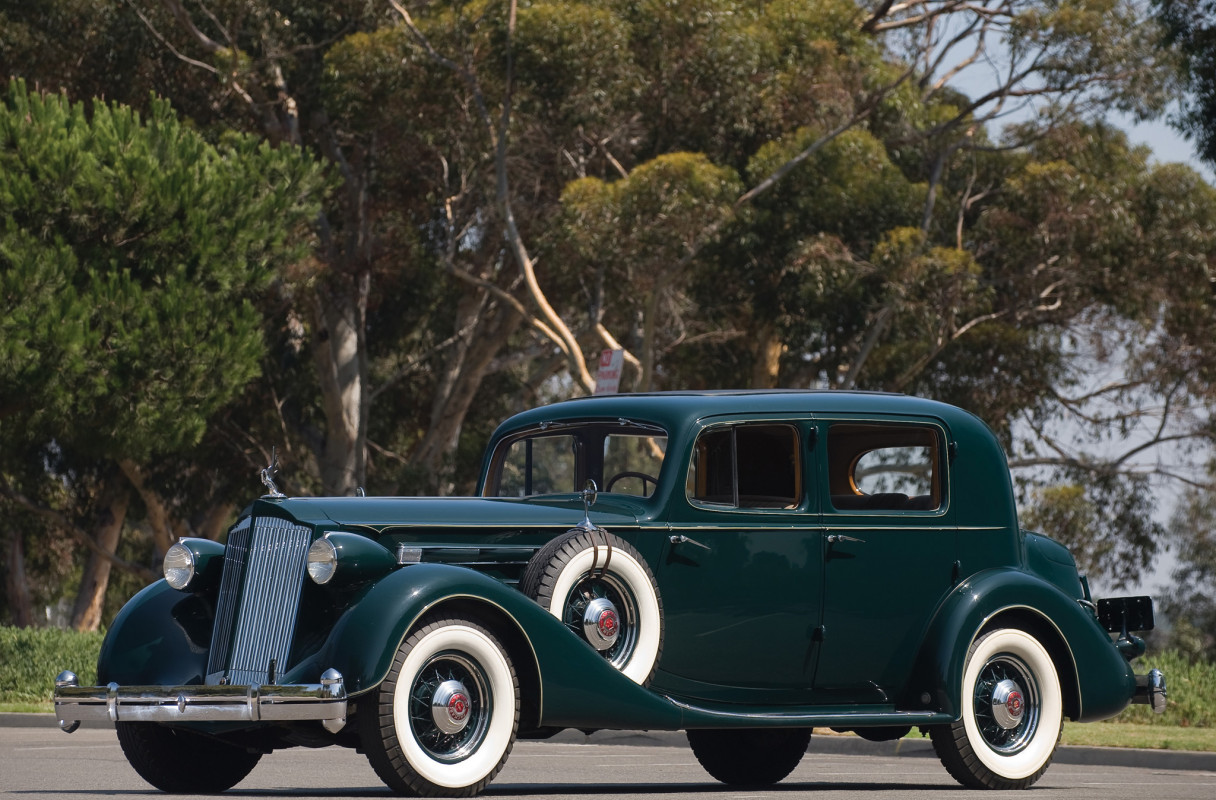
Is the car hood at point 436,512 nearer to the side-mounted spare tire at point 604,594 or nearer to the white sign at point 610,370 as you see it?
the side-mounted spare tire at point 604,594

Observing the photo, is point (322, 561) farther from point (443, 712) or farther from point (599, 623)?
point (599, 623)

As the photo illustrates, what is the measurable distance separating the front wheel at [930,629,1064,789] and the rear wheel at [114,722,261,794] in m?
3.48

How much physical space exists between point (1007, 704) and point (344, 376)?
21.7 metres

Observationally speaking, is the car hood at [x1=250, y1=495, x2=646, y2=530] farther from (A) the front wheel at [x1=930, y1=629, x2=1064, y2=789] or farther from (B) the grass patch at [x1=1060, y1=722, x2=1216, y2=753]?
(B) the grass patch at [x1=1060, y1=722, x2=1216, y2=753]

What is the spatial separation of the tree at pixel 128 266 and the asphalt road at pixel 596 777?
7.81 m

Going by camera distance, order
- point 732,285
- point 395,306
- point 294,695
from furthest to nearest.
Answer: point 395,306 → point 732,285 → point 294,695

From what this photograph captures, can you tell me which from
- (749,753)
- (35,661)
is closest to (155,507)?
(35,661)

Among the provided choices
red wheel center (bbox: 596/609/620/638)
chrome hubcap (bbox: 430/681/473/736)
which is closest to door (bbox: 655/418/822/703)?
red wheel center (bbox: 596/609/620/638)

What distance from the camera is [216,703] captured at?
7004mm

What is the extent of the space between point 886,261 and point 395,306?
32.2ft

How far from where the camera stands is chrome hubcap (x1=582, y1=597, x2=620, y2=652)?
768 cm

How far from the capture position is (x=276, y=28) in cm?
2647

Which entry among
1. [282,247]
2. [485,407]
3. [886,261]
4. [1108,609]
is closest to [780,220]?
[886,261]

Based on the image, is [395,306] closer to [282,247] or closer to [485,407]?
[485,407]
